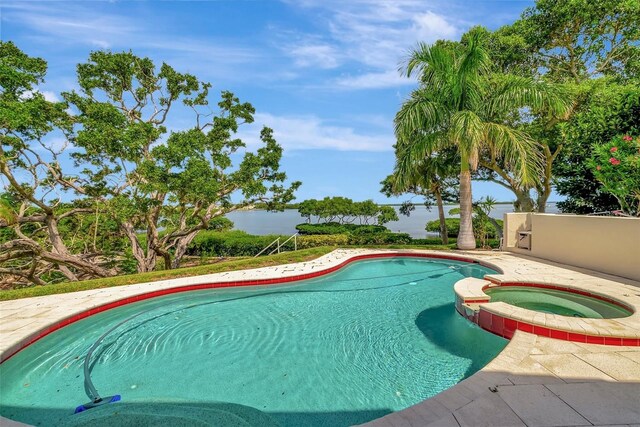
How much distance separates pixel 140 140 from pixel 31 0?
14.1ft

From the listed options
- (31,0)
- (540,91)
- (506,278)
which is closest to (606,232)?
(506,278)

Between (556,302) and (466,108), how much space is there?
815 centimetres

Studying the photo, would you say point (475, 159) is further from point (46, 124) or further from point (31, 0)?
point (46, 124)

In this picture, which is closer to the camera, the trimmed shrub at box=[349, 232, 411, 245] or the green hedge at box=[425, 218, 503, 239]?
the trimmed shrub at box=[349, 232, 411, 245]

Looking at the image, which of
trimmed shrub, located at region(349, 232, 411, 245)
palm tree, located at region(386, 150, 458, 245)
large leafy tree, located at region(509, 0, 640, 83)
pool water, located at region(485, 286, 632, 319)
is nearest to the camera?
pool water, located at region(485, 286, 632, 319)

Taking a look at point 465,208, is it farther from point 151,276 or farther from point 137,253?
point 137,253

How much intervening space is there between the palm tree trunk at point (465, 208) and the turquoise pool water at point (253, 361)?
6.38 m

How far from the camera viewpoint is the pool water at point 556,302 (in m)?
5.31

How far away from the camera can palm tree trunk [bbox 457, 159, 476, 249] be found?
11.9m

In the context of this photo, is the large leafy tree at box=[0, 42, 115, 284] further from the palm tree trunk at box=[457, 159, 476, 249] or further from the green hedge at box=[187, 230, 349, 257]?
the palm tree trunk at box=[457, 159, 476, 249]

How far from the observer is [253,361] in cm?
427

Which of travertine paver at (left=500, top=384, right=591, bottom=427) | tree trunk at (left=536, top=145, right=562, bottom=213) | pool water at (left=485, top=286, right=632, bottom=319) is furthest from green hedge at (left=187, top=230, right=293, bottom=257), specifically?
travertine paver at (left=500, top=384, right=591, bottom=427)

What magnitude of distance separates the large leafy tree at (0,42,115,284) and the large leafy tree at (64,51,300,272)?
90 centimetres

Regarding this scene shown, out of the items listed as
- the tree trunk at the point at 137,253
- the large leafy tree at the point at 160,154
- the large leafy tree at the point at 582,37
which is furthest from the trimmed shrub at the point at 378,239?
the large leafy tree at the point at 582,37
